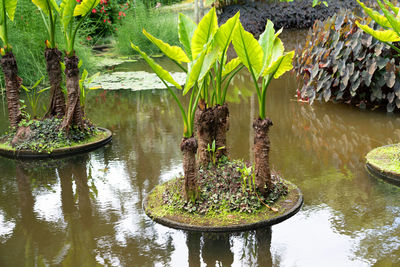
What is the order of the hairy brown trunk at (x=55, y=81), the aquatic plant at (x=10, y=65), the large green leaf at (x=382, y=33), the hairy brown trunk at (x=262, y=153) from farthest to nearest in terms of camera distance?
the hairy brown trunk at (x=55, y=81) → the aquatic plant at (x=10, y=65) → the large green leaf at (x=382, y=33) → the hairy brown trunk at (x=262, y=153)

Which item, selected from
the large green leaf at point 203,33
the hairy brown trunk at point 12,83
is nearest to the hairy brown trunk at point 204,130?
the large green leaf at point 203,33

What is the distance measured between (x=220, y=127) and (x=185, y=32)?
2.79 feet

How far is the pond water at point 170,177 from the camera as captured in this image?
3137mm

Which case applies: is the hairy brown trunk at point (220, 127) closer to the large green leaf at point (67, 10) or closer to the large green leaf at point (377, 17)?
the large green leaf at point (377, 17)

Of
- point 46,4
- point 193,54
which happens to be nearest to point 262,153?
→ point 193,54

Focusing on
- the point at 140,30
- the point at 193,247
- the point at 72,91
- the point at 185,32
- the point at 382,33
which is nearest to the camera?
the point at 193,247

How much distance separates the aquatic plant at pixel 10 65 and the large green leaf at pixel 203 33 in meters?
2.67

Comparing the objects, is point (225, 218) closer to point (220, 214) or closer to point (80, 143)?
point (220, 214)

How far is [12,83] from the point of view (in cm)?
533

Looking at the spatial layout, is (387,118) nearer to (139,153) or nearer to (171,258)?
(139,153)

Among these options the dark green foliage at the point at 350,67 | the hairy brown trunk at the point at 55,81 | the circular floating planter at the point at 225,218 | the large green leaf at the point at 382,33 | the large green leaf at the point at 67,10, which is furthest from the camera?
the dark green foliage at the point at 350,67

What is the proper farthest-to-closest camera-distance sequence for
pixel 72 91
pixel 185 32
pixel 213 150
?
pixel 72 91
pixel 213 150
pixel 185 32

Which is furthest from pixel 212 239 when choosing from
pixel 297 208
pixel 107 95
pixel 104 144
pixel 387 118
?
pixel 107 95

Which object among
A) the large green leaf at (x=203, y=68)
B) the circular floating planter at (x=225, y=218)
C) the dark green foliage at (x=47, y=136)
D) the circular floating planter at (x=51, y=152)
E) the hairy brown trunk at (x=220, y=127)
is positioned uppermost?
the large green leaf at (x=203, y=68)
